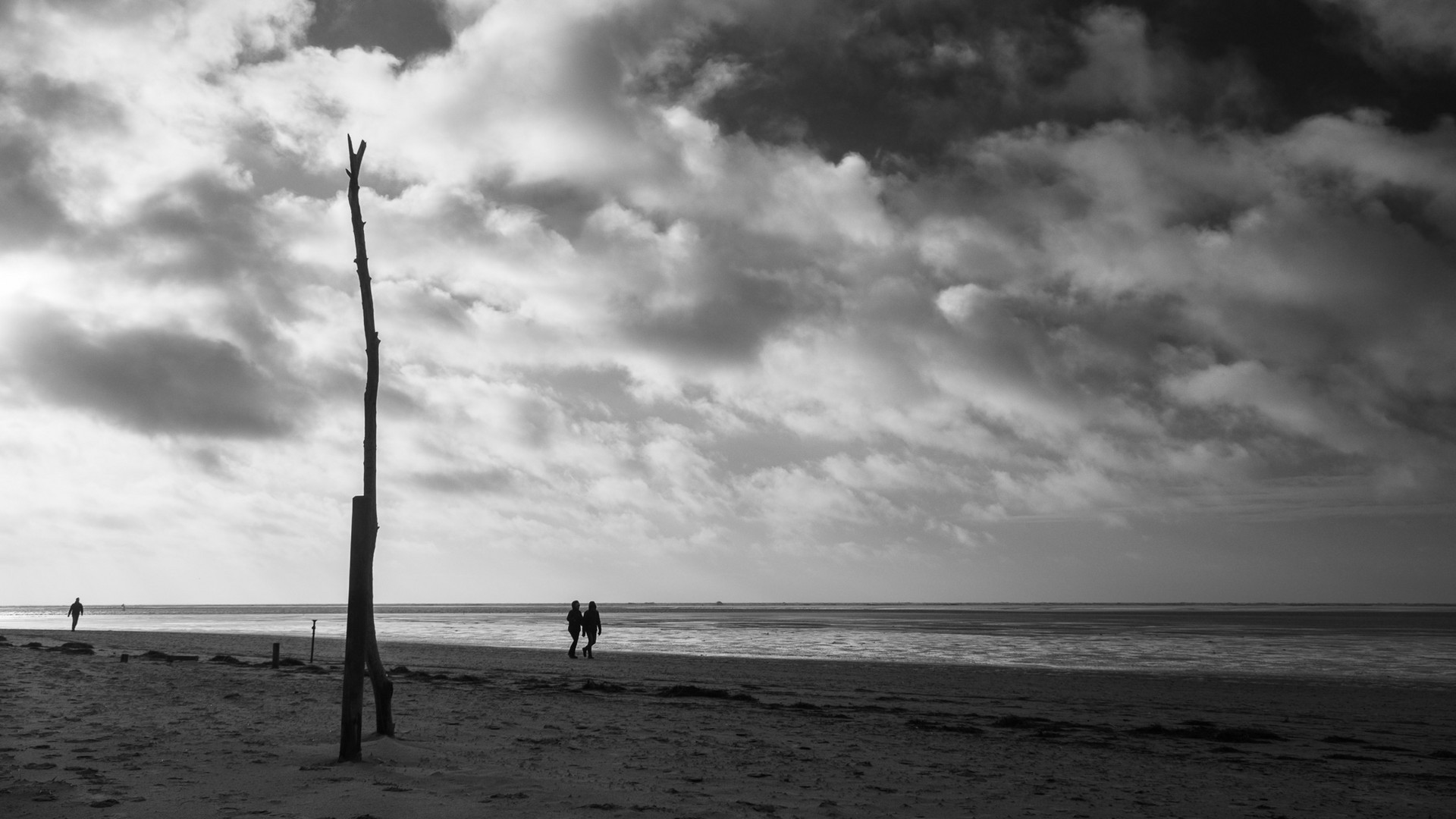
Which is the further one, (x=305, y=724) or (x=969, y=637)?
(x=969, y=637)

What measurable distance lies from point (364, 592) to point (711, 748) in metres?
4.95

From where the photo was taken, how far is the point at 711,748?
40.1 feet

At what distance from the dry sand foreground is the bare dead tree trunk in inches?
14.9

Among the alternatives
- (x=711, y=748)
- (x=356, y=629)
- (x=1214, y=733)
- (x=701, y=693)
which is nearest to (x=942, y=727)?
(x=1214, y=733)

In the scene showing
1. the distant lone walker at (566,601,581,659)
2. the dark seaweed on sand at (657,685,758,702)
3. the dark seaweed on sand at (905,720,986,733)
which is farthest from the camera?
the distant lone walker at (566,601,581,659)

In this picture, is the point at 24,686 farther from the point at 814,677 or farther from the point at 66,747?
the point at 814,677

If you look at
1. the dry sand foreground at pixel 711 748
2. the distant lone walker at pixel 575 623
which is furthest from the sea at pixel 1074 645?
the dry sand foreground at pixel 711 748

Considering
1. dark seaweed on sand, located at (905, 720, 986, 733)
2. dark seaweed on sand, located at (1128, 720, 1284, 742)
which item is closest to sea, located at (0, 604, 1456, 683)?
dark seaweed on sand, located at (1128, 720, 1284, 742)

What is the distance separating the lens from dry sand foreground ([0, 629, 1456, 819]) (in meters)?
8.73

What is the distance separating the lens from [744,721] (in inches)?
607

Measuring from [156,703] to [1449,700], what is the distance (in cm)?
2622

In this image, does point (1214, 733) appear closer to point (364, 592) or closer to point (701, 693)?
point (701, 693)

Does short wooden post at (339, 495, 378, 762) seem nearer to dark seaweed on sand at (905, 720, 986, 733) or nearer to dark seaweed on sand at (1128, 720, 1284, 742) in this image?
dark seaweed on sand at (905, 720, 986, 733)

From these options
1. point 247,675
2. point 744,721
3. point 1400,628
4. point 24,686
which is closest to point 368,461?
point 744,721
